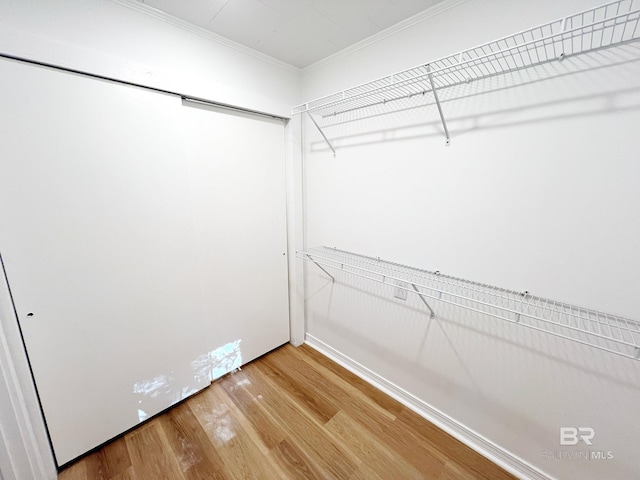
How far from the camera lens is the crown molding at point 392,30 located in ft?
4.34

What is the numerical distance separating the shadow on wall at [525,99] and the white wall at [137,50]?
2.95 ft

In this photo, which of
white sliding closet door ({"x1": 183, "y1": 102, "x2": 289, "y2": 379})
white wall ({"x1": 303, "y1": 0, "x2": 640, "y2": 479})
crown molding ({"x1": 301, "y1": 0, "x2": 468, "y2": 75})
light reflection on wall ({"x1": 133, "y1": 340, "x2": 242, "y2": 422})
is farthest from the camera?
white sliding closet door ({"x1": 183, "y1": 102, "x2": 289, "y2": 379})

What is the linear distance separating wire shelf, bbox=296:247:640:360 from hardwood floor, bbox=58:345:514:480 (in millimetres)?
794

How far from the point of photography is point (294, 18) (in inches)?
57.0

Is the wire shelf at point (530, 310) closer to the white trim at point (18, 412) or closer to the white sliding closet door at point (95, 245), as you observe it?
the white sliding closet door at point (95, 245)

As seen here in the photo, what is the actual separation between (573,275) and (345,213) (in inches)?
51.2

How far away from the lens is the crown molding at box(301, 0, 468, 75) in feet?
4.34

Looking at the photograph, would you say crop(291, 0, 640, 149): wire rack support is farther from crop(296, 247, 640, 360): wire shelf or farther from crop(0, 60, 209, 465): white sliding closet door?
crop(0, 60, 209, 465): white sliding closet door

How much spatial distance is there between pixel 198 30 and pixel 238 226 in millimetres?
1240

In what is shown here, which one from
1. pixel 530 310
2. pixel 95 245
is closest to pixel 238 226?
pixel 95 245

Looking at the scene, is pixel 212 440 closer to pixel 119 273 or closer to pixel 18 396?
pixel 18 396

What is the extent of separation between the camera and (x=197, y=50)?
1.59m

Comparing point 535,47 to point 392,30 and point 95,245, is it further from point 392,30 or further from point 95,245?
point 95,245

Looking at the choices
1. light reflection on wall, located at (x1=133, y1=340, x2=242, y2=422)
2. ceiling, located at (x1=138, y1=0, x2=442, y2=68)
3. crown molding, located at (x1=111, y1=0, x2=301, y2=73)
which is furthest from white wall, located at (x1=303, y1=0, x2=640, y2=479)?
light reflection on wall, located at (x1=133, y1=340, x2=242, y2=422)
